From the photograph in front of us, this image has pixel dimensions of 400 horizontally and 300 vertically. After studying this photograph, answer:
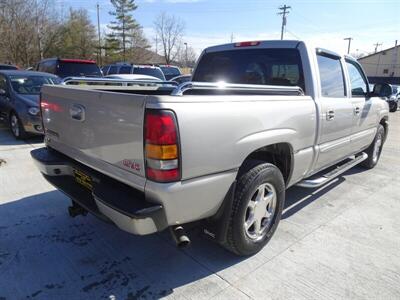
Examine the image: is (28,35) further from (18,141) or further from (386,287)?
(386,287)

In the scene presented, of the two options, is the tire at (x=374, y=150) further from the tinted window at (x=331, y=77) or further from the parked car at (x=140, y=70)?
the parked car at (x=140, y=70)

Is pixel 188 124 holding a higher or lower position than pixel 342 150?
higher

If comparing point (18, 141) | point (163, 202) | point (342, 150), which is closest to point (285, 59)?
point (342, 150)

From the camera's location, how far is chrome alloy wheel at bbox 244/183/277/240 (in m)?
2.90

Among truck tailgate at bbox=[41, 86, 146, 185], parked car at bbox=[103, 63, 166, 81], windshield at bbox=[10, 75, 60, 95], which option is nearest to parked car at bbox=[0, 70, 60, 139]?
windshield at bbox=[10, 75, 60, 95]

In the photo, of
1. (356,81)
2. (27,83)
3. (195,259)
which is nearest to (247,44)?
(356,81)

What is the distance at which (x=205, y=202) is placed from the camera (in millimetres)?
2371

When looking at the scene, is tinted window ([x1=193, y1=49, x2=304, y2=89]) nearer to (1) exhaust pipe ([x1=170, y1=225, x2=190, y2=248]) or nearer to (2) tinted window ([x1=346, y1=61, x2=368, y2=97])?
(2) tinted window ([x1=346, y1=61, x2=368, y2=97])

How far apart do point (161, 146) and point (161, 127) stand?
12cm

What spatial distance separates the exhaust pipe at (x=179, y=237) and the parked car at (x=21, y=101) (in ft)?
18.5

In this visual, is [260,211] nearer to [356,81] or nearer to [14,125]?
[356,81]

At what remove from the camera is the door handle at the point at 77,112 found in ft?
8.57

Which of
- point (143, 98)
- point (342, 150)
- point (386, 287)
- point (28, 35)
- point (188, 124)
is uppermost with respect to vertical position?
point (28, 35)

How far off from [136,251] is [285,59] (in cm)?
256
